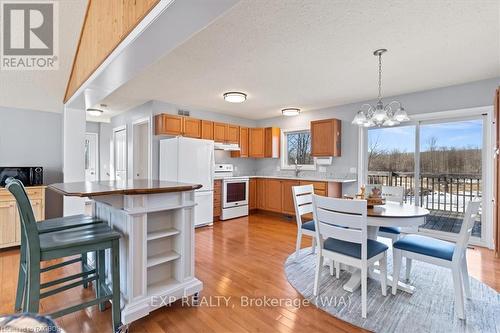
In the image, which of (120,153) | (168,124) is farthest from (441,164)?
(120,153)

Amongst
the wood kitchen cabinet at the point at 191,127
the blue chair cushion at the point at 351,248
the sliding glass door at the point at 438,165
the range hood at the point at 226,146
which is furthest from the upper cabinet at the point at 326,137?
the blue chair cushion at the point at 351,248

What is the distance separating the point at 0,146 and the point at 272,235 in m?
4.52

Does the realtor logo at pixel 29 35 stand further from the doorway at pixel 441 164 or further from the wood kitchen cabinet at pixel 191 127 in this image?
the doorway at pixel 441 164

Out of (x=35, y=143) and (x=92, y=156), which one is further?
(x=92, y=156)

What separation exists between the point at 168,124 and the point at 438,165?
15.3ft

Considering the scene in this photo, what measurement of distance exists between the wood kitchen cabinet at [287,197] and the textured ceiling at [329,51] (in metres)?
1.79

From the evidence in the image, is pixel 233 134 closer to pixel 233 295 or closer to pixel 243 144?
pixel 243 144

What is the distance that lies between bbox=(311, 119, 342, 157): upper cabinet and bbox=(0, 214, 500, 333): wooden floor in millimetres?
1944

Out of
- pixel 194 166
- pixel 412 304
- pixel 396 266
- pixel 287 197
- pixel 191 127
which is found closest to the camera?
pixel 412 304

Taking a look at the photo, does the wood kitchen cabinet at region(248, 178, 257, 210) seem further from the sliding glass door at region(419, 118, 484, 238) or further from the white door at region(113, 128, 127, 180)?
the sliding glass door at region(419, 118, 484, 238)

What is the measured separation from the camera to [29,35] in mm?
2715

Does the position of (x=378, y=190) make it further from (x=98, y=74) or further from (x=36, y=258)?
(x=98, y=74)

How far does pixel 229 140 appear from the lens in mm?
5449

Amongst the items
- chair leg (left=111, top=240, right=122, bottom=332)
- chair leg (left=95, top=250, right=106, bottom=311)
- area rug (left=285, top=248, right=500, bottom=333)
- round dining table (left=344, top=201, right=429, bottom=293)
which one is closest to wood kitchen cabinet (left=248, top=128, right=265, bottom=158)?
area rug (left=285, top=248, right=500, bottom=333)
